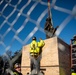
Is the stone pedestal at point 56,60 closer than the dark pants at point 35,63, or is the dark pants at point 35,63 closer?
the dark pants at point 35,63

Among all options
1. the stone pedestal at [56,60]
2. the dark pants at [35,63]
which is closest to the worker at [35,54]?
the dark pants at [35,63]

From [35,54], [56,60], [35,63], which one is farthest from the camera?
[56,60]

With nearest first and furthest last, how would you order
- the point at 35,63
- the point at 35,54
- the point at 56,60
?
the point at 35,63, the point at 35,54, the point at 56,60

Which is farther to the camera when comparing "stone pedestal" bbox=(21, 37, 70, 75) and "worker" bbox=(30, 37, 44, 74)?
"stone pedestal" bbox=(21, 37, 70, 75)

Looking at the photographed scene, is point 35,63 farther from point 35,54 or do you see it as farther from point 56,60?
point 56,60

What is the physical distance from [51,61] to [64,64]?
896 millimetres

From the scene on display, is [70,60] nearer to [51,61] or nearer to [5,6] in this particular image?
[51,61]

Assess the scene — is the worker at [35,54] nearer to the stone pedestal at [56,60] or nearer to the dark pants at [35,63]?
the dark pants at [35,63]

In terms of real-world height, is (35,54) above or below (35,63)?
above

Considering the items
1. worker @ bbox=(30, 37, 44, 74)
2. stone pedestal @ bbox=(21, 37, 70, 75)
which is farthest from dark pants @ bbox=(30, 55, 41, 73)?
stone pedestal @ bbox=(21, 37, 70, 75)

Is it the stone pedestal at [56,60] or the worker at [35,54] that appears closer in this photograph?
the worker at [35,54]

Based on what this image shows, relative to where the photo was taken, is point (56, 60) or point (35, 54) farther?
point (56, 60)

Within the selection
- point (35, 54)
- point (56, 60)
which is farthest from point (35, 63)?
point (56, 60)

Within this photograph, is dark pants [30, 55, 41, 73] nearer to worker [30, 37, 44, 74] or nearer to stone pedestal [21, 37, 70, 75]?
worker [30, 37, 44, 74]
